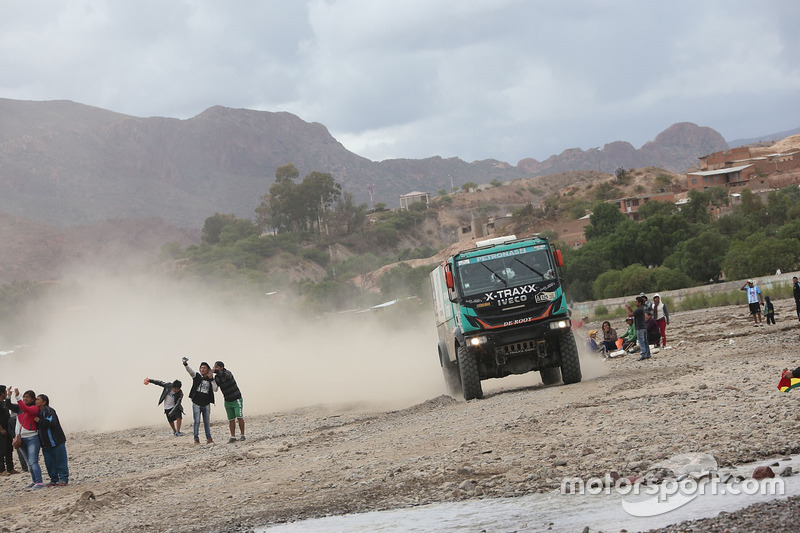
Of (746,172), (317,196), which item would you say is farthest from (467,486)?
(317,196)

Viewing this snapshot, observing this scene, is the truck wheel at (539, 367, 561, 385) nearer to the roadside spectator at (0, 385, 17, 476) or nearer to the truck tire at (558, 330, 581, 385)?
the truck tire at (558, 330, 581, 385)

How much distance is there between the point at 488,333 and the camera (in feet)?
62.5

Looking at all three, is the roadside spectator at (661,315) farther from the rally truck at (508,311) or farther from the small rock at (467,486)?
the small rock at (467,486)

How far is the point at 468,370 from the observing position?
1950 centimetres

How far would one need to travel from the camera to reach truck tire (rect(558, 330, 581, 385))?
771 inches

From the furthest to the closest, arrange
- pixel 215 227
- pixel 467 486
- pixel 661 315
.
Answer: pixel 215 227
pixel 661 315
pixel 467 486

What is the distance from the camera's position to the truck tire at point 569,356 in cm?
1958

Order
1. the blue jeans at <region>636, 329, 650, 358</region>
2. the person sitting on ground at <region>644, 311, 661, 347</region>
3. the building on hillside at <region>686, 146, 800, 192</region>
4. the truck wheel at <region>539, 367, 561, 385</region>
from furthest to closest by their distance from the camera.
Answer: the building on hillside at <region>686, 146, 800, 192</region>, the person sitting on ground at <region>644, 311, 661, 347</region>, the blue jeans at <region>636, 329, 650, 358</region>, the truck wheel at <region>539, 367, 561, 385</region>

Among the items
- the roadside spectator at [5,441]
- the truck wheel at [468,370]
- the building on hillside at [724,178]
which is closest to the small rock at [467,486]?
the truck wheel at [468,370]

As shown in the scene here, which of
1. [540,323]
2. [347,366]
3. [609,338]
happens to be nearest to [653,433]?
[540,323]

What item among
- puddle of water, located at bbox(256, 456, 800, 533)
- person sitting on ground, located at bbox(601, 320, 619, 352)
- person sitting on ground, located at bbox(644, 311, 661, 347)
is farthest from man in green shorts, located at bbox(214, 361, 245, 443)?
person sitting on ground, located at bbox(601, 320, 619, 352)

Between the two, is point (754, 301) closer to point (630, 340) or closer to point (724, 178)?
point (630, 340)

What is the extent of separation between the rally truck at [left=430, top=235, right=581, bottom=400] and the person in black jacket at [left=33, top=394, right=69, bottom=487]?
776 cm

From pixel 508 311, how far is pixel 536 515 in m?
10.3
